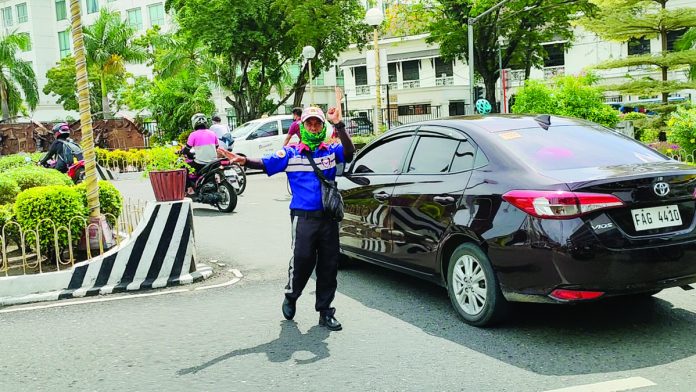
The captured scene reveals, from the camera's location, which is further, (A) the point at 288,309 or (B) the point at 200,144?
(B) the point at 200,144

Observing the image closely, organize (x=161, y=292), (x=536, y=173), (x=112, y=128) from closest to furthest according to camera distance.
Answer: (x=536, y=173)
(x=161, y=292)
(x=112, y=128)

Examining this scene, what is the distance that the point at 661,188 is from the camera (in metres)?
4.71

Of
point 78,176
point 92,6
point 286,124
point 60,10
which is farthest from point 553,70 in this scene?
point 60,10

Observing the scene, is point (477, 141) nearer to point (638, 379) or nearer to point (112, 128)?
point (638, 379)

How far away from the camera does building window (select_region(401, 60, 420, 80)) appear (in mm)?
53688

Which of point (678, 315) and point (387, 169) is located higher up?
point (387, 169)

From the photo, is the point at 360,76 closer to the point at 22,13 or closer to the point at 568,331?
the point at 22,13

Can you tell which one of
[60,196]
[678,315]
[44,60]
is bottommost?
[678,315]

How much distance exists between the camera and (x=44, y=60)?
213ft

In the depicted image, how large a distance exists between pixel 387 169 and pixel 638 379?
300cm

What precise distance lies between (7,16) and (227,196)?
6314 cm

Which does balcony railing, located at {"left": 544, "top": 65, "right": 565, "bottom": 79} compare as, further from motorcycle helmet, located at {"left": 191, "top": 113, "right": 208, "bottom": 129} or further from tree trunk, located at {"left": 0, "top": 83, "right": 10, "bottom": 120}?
motorcycle helmet, located at {"left": 191, "top": 113, "right": 208, "bottom": 129}

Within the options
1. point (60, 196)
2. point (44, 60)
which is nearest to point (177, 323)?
point (60, 196)

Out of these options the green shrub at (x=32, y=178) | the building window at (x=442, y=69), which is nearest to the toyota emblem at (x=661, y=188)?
the green shrub at (x=32, y=178)
